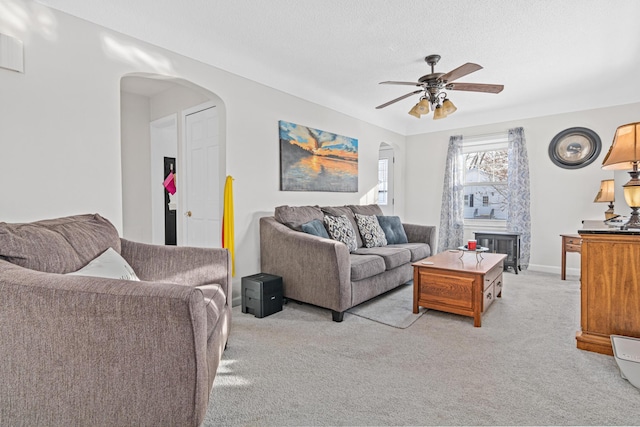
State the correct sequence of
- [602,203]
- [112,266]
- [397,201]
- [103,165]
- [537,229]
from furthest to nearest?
[397,201]
[537,229]
[602,203]
[103,165]
[112,266]

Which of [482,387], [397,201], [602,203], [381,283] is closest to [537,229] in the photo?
[602,203]

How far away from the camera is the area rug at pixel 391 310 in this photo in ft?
9.53

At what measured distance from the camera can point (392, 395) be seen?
1792 millimetres

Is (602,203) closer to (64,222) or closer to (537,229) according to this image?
(537,229)

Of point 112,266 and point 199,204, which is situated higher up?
point 199,204

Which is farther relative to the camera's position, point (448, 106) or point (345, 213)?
point (345, 213)

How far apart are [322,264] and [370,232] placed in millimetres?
1317

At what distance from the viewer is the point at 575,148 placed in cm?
472

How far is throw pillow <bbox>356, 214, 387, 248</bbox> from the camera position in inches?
160

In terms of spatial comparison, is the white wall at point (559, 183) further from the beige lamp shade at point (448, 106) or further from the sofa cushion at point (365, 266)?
the sofa cushion at point (365, 266)

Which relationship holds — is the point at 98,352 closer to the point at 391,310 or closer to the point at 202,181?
the point at 391,310

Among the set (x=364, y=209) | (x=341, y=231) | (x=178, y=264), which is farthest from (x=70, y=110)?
(x=364, y=209)

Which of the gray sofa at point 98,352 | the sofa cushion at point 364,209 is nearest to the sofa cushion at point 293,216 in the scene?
the sofa cushion at point 364,209

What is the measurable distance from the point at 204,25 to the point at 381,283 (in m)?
2.80
